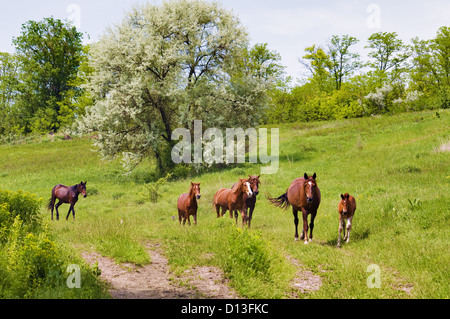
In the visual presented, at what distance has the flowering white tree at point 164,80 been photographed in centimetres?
2867

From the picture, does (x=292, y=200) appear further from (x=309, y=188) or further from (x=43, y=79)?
(x=43, y=79)

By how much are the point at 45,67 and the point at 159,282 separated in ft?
204

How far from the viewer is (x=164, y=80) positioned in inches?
1161

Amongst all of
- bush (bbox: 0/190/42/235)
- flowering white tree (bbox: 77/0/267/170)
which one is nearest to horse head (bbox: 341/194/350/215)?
bush (bbox: 0/190/42/235)

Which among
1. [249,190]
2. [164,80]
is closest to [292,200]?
[249,190]

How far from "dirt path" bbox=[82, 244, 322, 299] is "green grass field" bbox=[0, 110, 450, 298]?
25 centimetres

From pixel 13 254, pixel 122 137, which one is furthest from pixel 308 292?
pixel 122 137

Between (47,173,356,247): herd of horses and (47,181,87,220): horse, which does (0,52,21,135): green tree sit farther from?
(47,173,356,247): herd of horses

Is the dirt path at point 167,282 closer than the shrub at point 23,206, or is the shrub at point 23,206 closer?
the dirt path at point 167,282

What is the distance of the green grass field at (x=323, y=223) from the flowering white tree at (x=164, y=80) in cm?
414

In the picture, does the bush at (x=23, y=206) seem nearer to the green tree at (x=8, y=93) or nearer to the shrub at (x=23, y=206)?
the shrub at (x=23, y=206)

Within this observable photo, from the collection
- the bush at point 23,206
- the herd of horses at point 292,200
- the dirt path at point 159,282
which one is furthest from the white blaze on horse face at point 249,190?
the bush at point 23,206
